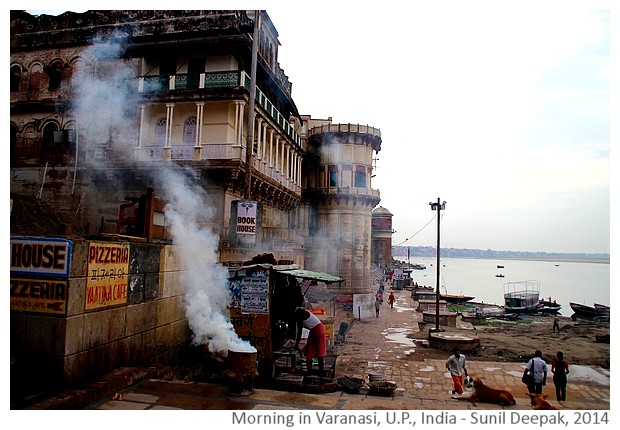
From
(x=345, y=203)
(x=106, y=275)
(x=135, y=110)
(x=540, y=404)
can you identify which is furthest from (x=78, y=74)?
(x=540, y=404)

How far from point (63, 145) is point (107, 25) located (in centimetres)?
589

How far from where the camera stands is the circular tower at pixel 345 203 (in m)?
30.4

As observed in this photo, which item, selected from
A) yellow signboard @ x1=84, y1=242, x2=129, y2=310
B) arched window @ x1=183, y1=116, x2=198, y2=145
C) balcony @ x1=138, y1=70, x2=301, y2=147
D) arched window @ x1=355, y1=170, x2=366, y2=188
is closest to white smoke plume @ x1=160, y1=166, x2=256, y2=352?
yellow signboard @ x1=84, y1=242, x2=129, y2=310

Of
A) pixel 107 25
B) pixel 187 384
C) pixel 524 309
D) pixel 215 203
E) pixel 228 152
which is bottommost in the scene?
pixel 524 309

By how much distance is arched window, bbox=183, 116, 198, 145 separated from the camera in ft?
62.8

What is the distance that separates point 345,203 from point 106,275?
23903 mm

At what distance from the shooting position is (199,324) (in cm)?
1091

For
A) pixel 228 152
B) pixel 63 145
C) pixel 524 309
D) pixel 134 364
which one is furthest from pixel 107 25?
pixel 524 309

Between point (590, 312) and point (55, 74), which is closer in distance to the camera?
point (55, 74)

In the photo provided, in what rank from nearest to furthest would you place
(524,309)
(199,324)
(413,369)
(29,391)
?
(29,391)
(199,324)
(413,369)
(524,309)

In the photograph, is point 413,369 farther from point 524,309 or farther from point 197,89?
point 524,309

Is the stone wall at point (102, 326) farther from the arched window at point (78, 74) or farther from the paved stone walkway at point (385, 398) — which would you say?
the arched window at point (78, 74)

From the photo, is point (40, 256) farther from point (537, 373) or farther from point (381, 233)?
point (381, 233)

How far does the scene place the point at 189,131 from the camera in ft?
63.5
